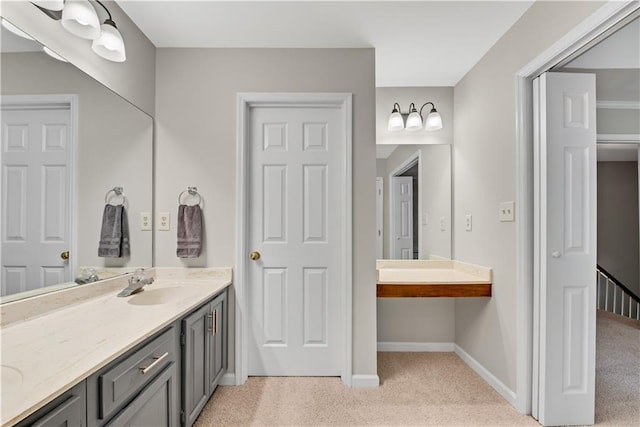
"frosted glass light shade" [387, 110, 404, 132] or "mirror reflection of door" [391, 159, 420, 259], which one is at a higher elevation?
"frosted glass light shade" [387, 110, 404, 132]

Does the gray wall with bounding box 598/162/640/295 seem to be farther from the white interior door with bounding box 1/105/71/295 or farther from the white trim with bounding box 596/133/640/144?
the white interior door with bounding box 1/105/71/295

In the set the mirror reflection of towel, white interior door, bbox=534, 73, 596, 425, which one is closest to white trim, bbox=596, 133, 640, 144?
white interior door, bbox=534, 73, 596, 425

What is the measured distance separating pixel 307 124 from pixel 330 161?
1.08 feet

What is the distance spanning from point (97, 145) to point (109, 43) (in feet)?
1.72

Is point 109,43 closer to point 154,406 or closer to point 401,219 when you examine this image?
point 154,406

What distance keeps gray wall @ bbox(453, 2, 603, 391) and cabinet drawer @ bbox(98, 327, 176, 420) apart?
2019mm

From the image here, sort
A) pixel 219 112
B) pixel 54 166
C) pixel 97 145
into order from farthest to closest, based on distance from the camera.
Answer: pixel 219 112 → pixel 97 145 → pixel 54 166

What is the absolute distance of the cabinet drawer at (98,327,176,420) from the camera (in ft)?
3.26

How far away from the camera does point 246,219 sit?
2326 mm

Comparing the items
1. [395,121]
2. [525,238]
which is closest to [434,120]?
[395,121]

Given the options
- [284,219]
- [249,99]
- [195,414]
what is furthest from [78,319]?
[249,99]

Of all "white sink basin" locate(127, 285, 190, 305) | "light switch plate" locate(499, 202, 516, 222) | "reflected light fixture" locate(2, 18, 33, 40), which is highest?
"reflected light fixture" locate(2, 18, 33, 40)

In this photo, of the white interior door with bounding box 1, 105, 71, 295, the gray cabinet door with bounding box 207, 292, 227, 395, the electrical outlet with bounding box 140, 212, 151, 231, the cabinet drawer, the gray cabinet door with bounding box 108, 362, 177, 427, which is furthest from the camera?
the electrical outlet with bounding box 140, 212, 151, 231

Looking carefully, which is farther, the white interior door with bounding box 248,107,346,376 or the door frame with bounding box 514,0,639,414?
the white interior door with bounding box 248,107,346,376
